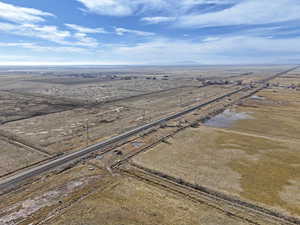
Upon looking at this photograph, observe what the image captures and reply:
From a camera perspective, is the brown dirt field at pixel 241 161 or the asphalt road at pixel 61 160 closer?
the brown dirt field at pixel 241 161

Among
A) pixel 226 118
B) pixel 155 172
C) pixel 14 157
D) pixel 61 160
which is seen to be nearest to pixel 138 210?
pixel 155 172

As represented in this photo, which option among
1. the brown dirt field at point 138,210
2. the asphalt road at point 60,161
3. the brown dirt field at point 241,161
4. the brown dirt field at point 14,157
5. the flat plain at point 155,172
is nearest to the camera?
the brown dirt field at point 138,210

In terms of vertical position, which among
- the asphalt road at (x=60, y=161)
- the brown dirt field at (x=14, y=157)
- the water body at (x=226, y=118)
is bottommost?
the water body at (x=226, y=118)

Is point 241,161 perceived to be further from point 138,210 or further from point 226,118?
point 226,118

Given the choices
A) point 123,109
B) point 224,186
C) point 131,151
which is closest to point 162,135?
point 131,151

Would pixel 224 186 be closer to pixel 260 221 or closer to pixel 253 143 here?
pixel 260 221

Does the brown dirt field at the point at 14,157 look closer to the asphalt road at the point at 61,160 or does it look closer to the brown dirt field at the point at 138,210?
the asphalt road at the point at 61,160

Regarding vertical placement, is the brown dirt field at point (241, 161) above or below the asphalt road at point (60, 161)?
below

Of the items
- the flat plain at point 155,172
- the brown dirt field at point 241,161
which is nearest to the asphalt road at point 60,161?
the flat plain at point 155,172
